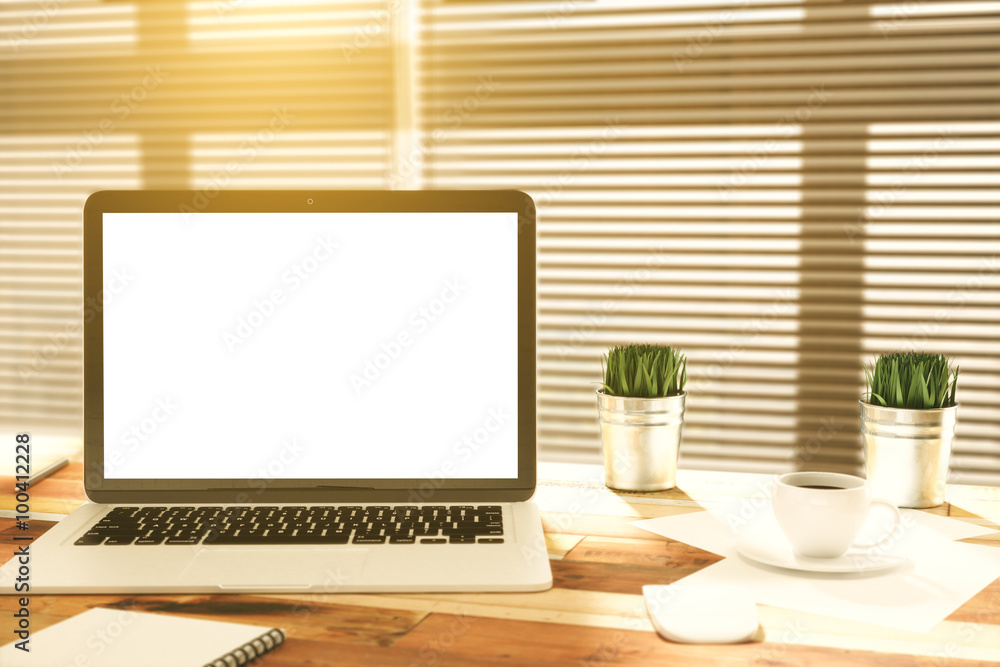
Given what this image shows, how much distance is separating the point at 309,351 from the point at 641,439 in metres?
0.40

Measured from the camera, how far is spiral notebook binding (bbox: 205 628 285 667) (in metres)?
0.53

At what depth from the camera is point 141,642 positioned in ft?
1.83

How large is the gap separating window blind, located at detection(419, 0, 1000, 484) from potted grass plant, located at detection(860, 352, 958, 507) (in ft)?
3.84

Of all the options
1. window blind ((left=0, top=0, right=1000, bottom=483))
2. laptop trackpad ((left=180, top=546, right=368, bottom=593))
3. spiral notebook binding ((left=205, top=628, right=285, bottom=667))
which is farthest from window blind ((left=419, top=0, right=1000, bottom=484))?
spiral notebook binding ((left=205, top=628, right=285, bottom=667))

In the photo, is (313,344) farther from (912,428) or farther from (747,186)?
(747,186)

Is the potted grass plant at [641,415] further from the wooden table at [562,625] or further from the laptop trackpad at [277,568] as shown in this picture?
the laptop trackpad at [277,568]

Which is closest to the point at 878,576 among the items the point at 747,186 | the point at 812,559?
the point at 812,559

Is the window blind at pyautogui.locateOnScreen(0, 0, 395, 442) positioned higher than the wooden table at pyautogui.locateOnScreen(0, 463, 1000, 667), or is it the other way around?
the window blind at pyautogui.locateOnScreen(0, 0, 395, 442)

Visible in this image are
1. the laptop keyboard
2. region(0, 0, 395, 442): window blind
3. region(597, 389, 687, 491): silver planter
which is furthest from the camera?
region(0, 0, 395, 442): window blind

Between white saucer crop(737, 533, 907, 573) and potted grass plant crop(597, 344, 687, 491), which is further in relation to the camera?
potted grass plant crop(597, 344, 687, 491)

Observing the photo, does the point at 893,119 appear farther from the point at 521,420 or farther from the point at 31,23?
the point at 31,23

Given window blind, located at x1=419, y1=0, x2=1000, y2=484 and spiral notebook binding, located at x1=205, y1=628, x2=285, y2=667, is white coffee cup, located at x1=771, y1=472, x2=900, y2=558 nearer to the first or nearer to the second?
spiral notebook binding, located at x1=205, y1=628, x2=285, y2=667

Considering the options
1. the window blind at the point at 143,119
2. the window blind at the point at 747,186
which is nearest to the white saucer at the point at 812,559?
the window blind at the point at 747,186

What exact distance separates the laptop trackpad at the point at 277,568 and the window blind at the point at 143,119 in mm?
1695
